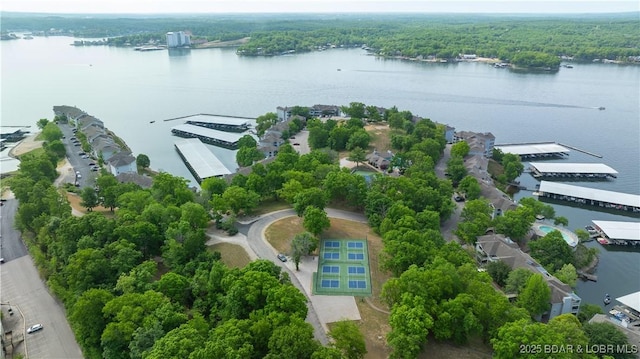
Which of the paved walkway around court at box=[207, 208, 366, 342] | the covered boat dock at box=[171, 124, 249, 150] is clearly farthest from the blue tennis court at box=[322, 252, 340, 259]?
the covered boat dock at box=[171, 124, 249, 150]

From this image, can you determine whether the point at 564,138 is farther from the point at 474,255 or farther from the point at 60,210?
the point at 60,210

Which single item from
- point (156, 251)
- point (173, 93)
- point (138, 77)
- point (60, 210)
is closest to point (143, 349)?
point (156, 251)

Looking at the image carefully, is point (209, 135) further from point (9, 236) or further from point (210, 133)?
point (9, 236)

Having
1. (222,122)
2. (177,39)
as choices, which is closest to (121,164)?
(222,122)

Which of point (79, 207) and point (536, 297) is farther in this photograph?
point (79, 207)

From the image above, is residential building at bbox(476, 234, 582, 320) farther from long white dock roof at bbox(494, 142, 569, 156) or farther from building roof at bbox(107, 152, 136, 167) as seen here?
building roof at bbox(107, 152, 136, 167)

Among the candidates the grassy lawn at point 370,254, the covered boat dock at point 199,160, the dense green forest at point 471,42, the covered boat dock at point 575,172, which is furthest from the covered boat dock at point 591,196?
the dense green forest at point 471,42

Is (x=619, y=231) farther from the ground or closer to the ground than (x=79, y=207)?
closer to the ground
